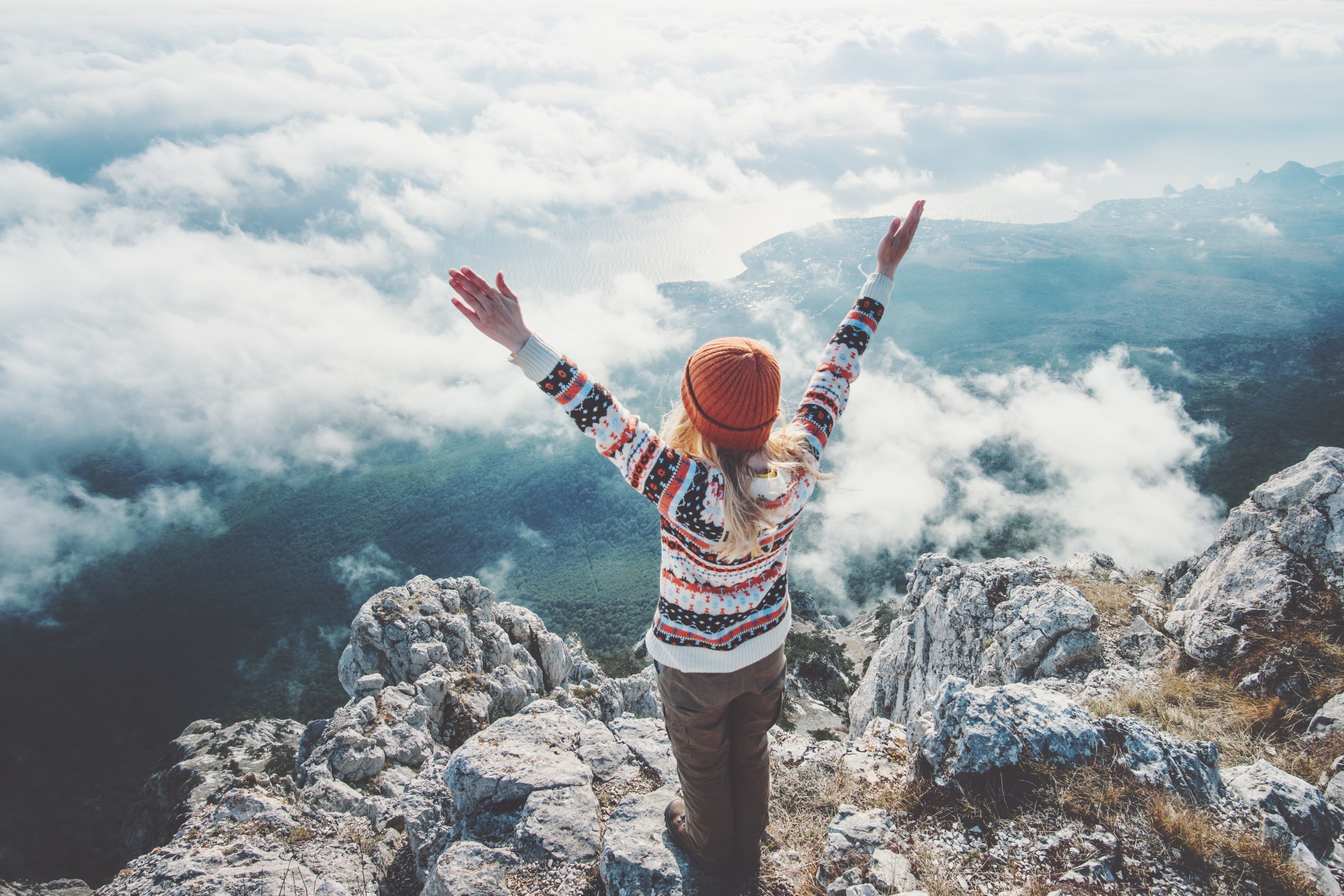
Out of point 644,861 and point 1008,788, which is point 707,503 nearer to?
point 644,861

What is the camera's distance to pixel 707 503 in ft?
10.6

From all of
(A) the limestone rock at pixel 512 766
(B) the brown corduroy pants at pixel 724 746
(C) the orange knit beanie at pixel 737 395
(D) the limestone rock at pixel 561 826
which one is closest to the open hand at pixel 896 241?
(C) the orange knit beanie at pixel 737 395

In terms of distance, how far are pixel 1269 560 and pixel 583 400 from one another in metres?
14.6

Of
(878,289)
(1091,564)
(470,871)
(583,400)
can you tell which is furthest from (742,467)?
(1091,564)

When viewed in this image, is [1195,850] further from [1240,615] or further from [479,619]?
[479,619]

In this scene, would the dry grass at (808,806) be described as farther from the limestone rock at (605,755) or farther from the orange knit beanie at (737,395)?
the orange knit beanie at (737,395)

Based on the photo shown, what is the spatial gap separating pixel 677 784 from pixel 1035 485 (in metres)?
224

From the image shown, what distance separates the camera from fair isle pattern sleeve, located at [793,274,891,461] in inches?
164

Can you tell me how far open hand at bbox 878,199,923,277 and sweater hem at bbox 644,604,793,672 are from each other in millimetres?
3055

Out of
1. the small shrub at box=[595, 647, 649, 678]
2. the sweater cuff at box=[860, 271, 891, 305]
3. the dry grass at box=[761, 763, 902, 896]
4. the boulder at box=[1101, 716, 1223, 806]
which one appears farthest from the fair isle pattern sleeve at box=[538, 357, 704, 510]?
the small shrub at box=[595, 647, 649, 678]

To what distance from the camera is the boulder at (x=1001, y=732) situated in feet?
19.4

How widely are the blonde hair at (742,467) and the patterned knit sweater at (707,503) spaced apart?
0.05 metres

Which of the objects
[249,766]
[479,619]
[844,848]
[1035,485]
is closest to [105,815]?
[249,766]

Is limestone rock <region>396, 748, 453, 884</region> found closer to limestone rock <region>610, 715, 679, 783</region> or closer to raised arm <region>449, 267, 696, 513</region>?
limestone rock <region>610, 715, 679, 783</region>
